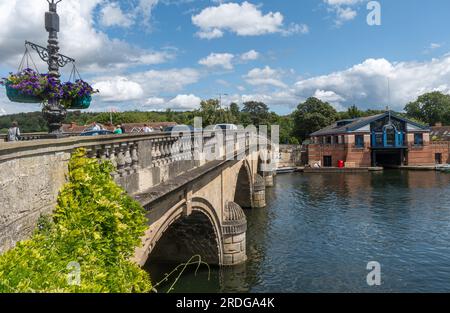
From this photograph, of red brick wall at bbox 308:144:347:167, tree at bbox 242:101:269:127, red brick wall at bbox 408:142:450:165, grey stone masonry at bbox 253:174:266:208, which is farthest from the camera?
tree at bbox 242:101:269:127

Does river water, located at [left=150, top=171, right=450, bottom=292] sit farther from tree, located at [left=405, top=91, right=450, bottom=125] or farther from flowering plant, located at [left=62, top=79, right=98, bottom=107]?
tree, located at [left=405, top=91, right=450, bottom=125]

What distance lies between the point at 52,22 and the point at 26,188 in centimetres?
360

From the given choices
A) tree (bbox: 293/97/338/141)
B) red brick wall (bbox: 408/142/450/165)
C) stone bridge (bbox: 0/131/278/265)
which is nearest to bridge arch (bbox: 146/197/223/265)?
stone bridge (bbox: 0/131/278/265)

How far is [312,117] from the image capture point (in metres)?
75.8

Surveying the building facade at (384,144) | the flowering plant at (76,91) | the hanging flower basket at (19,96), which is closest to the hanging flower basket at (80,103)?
the flowering plant at (76,91)

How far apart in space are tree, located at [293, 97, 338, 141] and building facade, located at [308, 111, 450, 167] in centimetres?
1803

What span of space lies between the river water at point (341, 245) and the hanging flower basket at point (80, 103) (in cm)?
966

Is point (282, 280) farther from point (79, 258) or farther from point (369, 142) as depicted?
point (369, 142)

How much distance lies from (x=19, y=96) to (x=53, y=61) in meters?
0.86

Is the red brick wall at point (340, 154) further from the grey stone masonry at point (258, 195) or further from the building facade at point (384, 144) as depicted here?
the grey stone masonry at point (258, 195)

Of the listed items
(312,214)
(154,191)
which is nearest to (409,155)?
(312,214)

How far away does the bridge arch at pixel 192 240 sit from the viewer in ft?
49.9

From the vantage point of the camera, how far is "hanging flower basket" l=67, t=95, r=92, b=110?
7.30 m

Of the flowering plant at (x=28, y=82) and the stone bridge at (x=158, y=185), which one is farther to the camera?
the flowering plant at (x=28, y=82)
